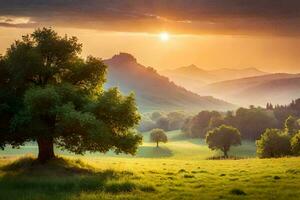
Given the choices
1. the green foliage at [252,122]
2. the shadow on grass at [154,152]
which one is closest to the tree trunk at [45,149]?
the shadow on grass at [154,152]

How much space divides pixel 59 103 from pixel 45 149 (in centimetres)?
551

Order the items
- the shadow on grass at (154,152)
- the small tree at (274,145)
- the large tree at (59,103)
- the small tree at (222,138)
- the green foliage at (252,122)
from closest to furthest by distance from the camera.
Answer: the large tree at (59,103), the small tree at (274,145), the small tree at (222,138), the shadow on grass at (154,152), the green foliage at (252,122)

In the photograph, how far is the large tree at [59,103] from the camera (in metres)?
35.7

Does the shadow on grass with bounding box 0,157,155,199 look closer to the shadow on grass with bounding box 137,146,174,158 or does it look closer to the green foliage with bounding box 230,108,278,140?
the shadow on grass with bounding box 137,146,174,158

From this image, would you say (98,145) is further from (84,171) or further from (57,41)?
(57,41)

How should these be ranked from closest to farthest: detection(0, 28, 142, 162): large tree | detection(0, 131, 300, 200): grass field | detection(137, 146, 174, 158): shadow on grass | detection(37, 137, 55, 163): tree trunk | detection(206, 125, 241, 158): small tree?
detection(0, 131, 300, 200): grass field, detection(0, 28, 142, 162): large tree, detection(37, 137, 55, 163): tree trunk, detection(206, 125, 241, 158): small tree, detection(137, 146, 174, 158): shadow on grass

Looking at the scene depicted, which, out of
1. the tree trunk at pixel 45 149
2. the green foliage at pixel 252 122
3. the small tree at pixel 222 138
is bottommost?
the tree trunk at pixel 45 149

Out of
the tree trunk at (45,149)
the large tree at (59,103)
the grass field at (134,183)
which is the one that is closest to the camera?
the grass field at (134,183)

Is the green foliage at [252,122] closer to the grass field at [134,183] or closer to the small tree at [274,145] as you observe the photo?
the small tree at [274,145]

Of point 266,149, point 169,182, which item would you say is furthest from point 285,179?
point 266,149

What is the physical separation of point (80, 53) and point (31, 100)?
7861 mm

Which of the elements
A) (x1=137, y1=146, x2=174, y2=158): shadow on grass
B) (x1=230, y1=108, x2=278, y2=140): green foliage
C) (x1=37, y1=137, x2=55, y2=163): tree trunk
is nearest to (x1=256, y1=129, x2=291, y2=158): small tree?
(x1=137, y1=146, x2=174, y2=158): shadow on grass

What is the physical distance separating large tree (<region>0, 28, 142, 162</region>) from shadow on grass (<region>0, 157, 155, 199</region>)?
6.17 feet

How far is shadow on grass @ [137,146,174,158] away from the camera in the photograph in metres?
139
